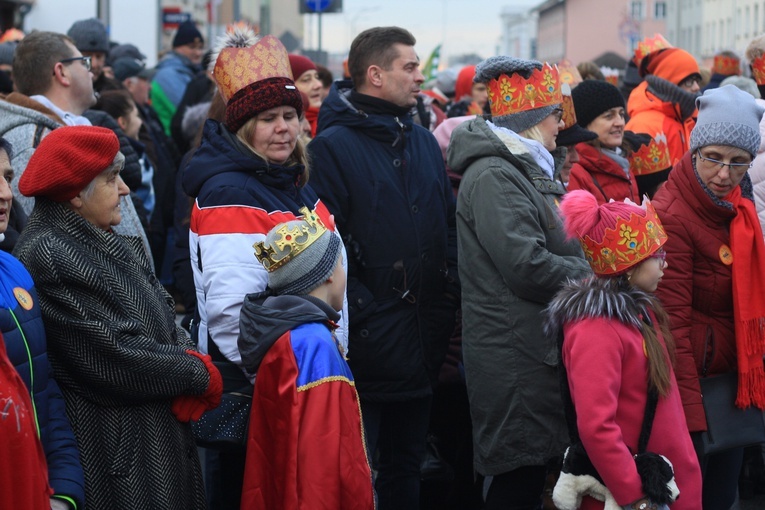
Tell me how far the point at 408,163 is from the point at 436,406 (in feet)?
4.54

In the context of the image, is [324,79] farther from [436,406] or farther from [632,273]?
[632,273]

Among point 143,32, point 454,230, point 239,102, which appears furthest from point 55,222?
point 143,32

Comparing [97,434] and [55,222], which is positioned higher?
[55,222]

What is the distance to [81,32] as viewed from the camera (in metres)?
9.28

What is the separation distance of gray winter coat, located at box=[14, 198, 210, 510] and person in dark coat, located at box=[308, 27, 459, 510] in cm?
143

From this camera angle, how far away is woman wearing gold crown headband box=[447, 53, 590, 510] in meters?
4.57

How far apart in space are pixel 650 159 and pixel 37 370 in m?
4.39

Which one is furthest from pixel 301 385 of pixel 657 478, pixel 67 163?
pixel 657 478

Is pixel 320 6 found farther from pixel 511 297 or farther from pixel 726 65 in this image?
pixel 511 297

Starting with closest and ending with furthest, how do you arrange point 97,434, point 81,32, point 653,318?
point 97,434, point 653,318, point 81,32

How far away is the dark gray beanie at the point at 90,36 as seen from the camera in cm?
922

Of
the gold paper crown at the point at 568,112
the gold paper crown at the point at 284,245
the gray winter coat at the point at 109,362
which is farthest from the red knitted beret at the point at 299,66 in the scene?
the gray winter coat at the point at 109,362

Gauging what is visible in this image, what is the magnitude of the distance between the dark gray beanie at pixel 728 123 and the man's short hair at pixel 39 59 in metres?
3.25

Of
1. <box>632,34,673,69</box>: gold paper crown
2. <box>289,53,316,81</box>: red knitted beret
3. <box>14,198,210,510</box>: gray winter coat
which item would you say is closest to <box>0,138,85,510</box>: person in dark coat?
<box>14,198,210,510</box>: gray winter coat
